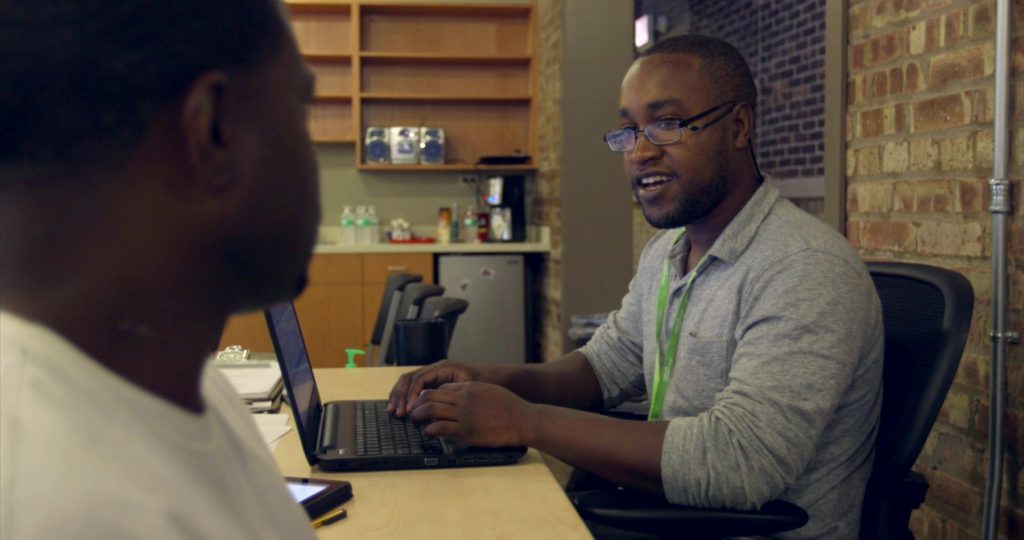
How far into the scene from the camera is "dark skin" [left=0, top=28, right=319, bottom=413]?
17.8 inches

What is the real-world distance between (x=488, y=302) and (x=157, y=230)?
548 centimetres

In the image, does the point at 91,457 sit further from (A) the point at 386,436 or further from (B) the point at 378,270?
(B) the point at 378,270

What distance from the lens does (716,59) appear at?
1.69 metres

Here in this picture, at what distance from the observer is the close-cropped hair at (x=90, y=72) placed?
A: 17.0 inches

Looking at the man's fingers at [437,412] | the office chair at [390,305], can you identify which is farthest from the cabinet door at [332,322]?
the man's fingers at [437,412]

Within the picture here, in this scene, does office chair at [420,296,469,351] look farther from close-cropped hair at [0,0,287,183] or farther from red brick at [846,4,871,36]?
close-cropped hair at [0,0,287,183]

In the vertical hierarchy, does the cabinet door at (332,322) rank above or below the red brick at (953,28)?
below

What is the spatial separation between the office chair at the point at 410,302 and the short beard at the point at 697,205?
1.34 m

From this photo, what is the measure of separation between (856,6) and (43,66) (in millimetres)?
2045

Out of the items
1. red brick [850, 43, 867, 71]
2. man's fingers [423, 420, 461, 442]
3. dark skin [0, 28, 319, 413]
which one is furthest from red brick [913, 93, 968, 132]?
dark skin [0, 28, 319, 413]

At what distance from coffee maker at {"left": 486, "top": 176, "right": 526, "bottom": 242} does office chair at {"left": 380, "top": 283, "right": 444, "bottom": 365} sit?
2.92m

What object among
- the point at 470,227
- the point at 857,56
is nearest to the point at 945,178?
the point at 857,56

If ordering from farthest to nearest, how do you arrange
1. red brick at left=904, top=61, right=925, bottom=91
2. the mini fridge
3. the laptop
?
the mini fridge, red brick at left=904, top=61, right=925, bottom=91, the laptop

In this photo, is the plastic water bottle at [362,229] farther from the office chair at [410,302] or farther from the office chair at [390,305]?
the office chair at [410,302]
